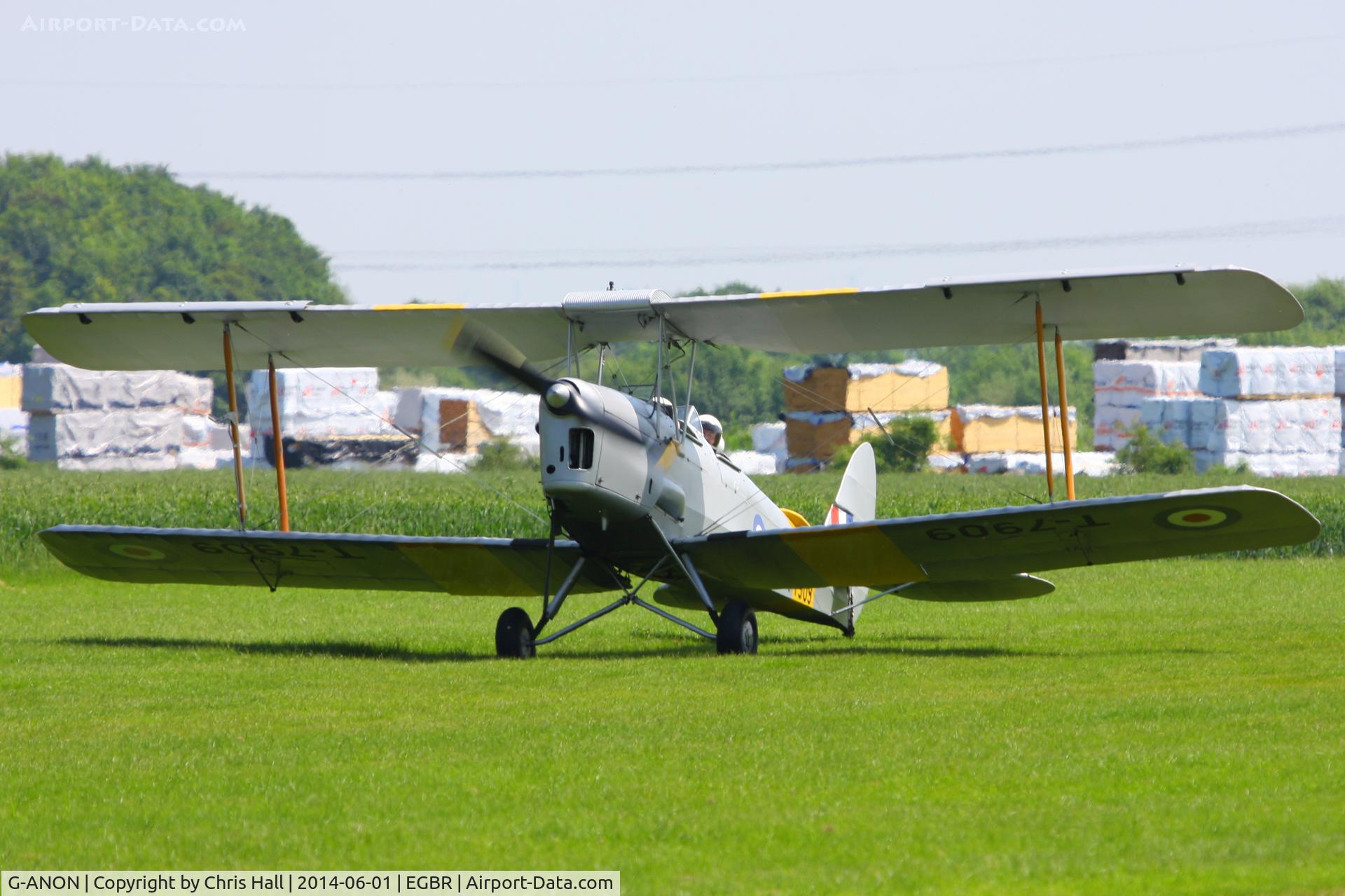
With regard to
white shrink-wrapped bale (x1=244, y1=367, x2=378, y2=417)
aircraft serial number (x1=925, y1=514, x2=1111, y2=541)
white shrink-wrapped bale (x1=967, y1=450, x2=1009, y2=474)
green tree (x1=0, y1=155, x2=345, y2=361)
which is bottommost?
aircraft serial number (x1=925, y1=514, x2=1111, y2=541)

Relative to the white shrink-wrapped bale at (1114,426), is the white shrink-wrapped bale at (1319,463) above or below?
below

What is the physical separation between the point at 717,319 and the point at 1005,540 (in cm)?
287

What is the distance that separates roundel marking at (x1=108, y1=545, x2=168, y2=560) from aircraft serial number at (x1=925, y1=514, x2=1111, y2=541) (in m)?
6.62

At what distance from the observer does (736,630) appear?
12.4 metres

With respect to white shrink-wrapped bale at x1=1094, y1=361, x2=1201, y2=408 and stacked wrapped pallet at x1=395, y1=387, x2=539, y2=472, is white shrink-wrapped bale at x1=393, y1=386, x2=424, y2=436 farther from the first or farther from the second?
white shrink-wrapped bale at x1=1094, y1=361, x2=1201, y2=408

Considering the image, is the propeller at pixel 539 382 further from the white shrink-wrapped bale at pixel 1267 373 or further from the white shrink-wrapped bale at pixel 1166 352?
the white shrink-wrapped bale at pixel 1166 352

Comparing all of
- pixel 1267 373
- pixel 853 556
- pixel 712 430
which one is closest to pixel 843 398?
pixel 1267 373

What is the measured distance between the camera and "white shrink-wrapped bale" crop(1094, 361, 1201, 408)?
55.8 m

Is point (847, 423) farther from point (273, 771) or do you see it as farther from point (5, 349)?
point (5, 349)

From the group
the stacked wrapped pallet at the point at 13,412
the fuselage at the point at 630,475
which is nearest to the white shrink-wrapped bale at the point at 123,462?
the stacked wrapped pallet at the point at 13,412

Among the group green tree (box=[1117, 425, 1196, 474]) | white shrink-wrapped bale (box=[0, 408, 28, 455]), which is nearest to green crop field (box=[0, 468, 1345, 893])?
green tree (box=[1117, 425, 1196, 474])

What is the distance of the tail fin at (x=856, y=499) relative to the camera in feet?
50.4

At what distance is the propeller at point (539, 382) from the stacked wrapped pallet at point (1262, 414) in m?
43.6

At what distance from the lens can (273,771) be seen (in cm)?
710
